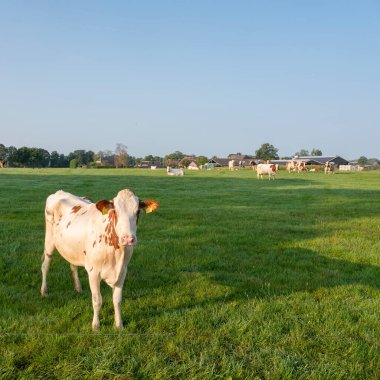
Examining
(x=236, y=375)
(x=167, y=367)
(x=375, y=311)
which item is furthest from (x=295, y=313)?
(x=167, y=367)

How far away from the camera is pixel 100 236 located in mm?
4926

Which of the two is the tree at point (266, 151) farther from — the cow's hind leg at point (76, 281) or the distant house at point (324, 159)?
the cow's hind leg at point (76, 281)

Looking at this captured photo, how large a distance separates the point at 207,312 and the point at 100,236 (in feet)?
6.21

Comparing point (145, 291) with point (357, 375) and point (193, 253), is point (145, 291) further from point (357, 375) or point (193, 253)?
point (357, 375)

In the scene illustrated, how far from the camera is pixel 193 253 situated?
339 inches

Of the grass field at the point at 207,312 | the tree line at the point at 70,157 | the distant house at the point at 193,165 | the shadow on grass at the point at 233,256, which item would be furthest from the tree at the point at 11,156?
the grass field at the point at 207,312

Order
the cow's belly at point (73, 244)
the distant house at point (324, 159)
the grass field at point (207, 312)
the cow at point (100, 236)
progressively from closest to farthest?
the grass field at point (207, 312) < the cow at point (100, 236) < the cow's belly at point (73, 244) < the distant house at point (324, 159)

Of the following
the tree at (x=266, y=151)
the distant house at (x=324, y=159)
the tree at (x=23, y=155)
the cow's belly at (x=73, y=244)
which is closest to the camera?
the cow's belly at (x=73, y=244)

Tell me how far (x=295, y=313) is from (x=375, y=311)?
1255 mm

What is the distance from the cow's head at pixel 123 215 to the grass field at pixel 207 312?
4.09 ft

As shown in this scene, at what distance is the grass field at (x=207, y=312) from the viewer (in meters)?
4.13

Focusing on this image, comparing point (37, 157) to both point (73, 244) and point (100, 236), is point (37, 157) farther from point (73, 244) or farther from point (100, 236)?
point (100, 236)

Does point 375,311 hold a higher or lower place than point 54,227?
lower

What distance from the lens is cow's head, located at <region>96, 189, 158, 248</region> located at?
435cm
